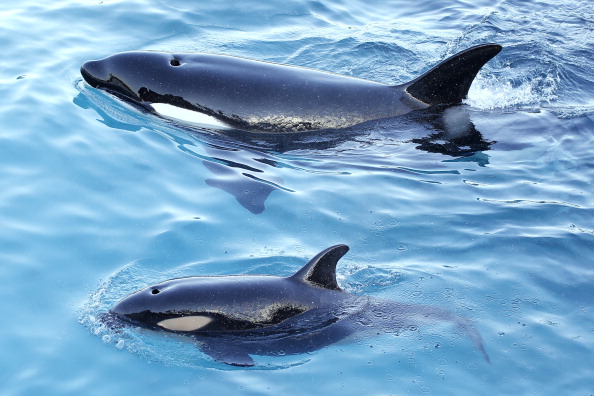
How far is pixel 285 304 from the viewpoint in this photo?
625 centimetres

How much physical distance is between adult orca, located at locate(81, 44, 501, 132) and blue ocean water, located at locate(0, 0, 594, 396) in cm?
24

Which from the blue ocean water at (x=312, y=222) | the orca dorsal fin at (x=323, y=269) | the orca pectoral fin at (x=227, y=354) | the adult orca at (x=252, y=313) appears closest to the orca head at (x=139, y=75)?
the blue ocean water at (x=312, y=222)

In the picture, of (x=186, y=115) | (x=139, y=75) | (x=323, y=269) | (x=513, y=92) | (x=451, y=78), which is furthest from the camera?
(x=513, y=92)

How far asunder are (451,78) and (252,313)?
4.59 meters

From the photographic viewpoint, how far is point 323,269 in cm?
630

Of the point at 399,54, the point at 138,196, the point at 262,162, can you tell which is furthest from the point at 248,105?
the point at 399,54

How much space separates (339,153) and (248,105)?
50.5 inches

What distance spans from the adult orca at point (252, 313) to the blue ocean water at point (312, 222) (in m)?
0.13

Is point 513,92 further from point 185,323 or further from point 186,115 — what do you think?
point 185,323

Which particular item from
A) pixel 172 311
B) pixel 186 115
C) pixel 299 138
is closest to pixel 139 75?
pixel 186 115

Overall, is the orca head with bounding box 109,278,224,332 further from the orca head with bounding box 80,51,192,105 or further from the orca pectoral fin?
the orca head with bounding box 80,51,192,105

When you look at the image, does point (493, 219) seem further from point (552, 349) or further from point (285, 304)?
point (285, 304)

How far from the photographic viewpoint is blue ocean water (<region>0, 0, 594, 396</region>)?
6.13 m

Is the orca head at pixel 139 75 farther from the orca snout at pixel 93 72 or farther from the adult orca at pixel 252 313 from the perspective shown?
the adult orca at pixel 252 313
